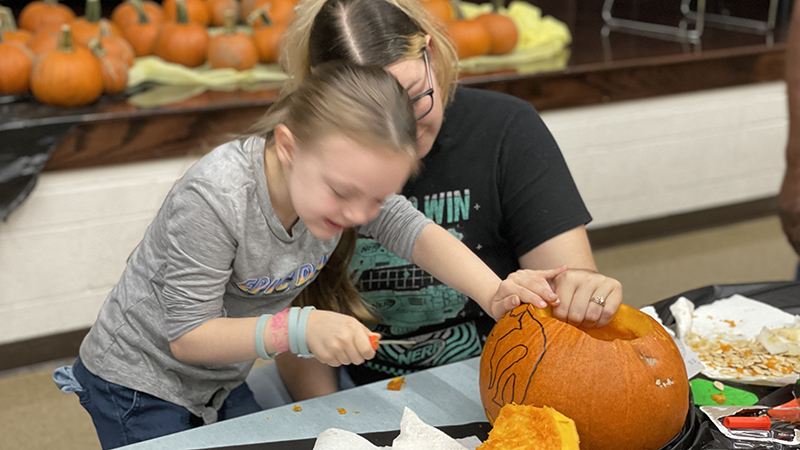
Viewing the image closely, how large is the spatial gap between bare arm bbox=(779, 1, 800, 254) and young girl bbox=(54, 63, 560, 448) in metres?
0.65

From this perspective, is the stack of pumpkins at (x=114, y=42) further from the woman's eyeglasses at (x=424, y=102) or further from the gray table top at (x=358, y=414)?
the gray table top at (x=358, y=414)

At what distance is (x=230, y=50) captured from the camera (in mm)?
2203

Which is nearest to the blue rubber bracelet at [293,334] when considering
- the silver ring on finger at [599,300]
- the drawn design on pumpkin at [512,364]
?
the drawn design on pumpkin at [512,364]

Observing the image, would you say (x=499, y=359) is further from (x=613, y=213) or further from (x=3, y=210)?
(x=613, y=213)

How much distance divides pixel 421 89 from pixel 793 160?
2.39 feet

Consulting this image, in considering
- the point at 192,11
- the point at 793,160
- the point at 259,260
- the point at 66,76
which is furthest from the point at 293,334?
the point at 192,11

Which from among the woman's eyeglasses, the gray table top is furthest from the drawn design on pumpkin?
the woman's eyeglasses

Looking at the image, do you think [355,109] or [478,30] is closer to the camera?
[355,109]

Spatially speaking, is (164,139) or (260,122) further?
(164,139)

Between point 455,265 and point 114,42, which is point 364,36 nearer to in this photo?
point 455,265

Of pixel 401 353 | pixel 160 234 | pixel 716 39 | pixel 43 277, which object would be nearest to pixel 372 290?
pixel 401 353

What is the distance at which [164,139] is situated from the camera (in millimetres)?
1973

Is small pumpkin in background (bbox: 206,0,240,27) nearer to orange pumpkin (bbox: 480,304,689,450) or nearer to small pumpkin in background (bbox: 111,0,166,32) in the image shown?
small pumpkin in background (bbox: 111,0,166,32)

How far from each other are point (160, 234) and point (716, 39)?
2.52m
